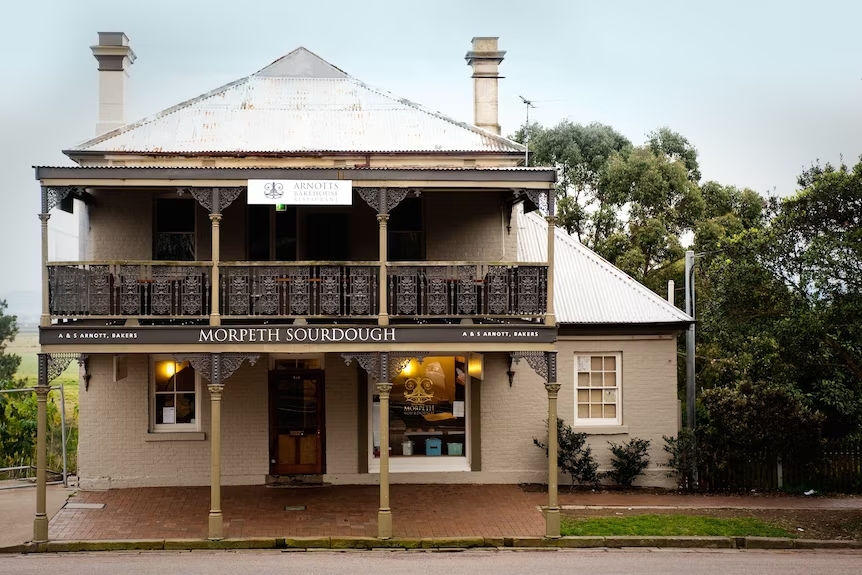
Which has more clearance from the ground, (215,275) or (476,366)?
(215,275)

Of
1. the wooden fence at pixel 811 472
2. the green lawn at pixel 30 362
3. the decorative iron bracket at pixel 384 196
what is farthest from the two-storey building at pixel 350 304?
the green lawn at pixel 30 362

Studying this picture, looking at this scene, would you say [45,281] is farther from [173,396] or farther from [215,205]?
[173,396]

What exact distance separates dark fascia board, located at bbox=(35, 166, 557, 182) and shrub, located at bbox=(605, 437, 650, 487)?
614cm

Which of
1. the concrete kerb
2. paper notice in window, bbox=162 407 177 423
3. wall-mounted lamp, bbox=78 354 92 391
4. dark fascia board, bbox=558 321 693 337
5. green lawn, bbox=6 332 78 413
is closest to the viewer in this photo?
the concrete kerb

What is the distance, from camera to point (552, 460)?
49.2 ft

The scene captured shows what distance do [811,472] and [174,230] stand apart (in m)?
13.3

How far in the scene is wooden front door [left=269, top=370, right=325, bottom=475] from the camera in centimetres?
1812

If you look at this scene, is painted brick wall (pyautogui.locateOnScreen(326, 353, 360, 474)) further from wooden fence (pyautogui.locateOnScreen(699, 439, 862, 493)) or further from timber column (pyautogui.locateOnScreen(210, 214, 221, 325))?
wooden fence (pyautogui.locateOnScreen(699, 439, 862, 493))

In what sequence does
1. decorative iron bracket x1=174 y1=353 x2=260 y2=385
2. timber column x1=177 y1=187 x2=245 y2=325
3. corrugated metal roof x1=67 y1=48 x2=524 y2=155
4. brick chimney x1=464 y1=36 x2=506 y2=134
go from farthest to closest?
1. brick chimney x1=464 y1=36 x2=506 y2=134
2. corrugated metal roof x1=67 y1=48 x2=524 y2=155
3. decorative iron bracket x1=174 y1=353 x2=260 y2=385
4. timber column x1=177 y1=187 x2=245 y2=325

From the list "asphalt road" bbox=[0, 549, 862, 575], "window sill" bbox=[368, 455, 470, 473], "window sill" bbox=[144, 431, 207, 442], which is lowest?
"asphalt road" bbox=[0, 549, 862, 575]

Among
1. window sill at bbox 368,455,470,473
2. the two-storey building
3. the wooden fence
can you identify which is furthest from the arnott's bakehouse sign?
the wooden fence

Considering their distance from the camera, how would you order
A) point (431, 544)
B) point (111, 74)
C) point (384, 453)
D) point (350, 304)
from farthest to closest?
point (111, 74)
point (350, 304)
point (384, 453)
point (431, 544)

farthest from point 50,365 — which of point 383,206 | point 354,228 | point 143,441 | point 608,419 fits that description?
point 608,419

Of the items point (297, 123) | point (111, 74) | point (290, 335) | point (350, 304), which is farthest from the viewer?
point (111, 74)
